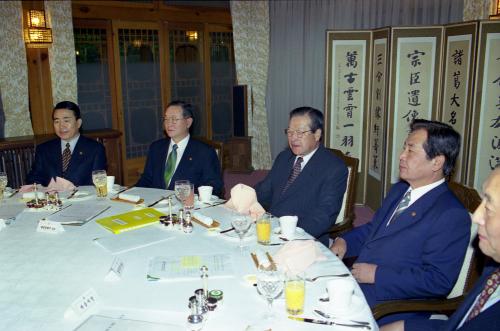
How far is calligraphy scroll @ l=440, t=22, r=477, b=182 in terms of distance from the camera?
3820 millimetres

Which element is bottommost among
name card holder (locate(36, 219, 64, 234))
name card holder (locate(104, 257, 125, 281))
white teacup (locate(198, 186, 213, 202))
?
name card holder (locate(104, 257, 125, 281))

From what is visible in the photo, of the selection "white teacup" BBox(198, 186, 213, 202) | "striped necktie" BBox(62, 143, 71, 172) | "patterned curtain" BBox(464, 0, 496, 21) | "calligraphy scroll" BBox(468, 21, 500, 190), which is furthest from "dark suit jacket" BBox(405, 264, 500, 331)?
"patterned curtain" BBox(464, 0, 496, 21)

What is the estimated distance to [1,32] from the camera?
5.00m

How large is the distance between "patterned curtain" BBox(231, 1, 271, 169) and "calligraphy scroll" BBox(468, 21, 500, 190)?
12.0 feet

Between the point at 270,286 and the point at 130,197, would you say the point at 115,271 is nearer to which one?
the point at 270,286

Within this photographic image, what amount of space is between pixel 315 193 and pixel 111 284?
1393 mm

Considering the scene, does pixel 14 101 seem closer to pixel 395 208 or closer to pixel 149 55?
pixel 149 55

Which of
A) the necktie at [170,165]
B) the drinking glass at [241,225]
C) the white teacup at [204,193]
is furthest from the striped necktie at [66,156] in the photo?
the drinking glass at [241,225]

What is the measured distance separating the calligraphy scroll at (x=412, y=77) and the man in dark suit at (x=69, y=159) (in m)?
2.73

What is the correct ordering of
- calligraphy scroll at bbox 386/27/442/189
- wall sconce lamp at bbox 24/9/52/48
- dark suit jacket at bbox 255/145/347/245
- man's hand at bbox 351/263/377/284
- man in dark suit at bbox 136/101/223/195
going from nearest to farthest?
man's hand at bbox 351/263/377/284, dark suit jacket at bbox 255/145/347/245, man in dark suit at bbox 136/101/223/195, calligraphy scroll at bbox 386/27/442/189, wall sconce lamp at bbox 24/9/52/48

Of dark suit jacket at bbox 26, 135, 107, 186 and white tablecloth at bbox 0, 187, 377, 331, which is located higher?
dark suit jacket at bbox 26, 135, 107, 186

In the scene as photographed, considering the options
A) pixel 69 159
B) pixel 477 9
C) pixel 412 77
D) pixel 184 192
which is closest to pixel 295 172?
pixel 184 192

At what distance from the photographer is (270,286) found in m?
1.51

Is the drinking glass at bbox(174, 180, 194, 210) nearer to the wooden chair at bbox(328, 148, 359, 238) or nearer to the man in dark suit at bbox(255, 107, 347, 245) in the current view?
the man in dark suit at bbox(255, 107, 347, 245)
